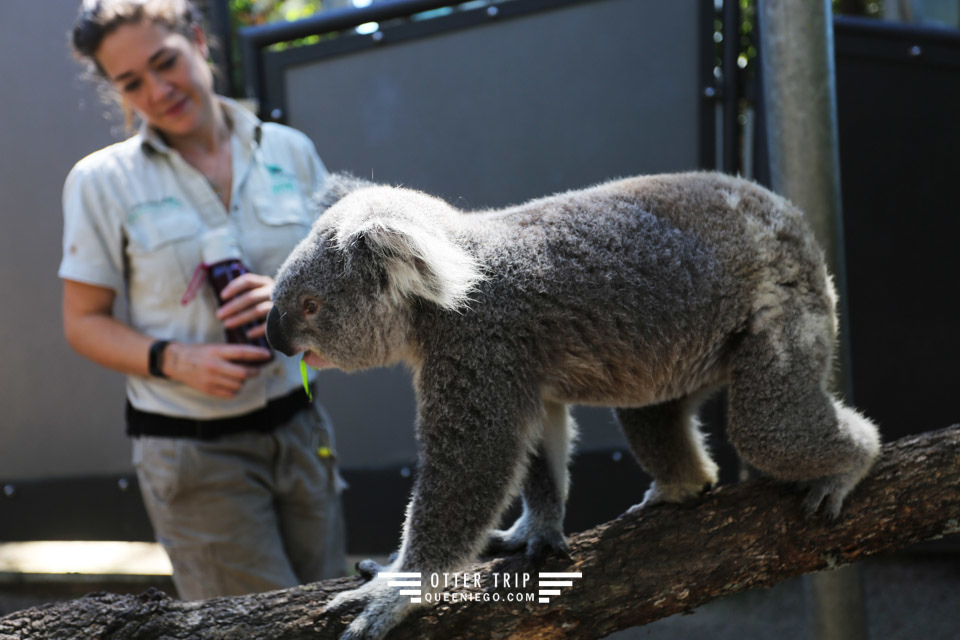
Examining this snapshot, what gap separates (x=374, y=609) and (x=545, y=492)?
46 cm

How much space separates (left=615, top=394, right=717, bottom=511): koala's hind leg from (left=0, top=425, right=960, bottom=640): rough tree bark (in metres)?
0.05

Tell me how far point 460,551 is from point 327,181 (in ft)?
2.94

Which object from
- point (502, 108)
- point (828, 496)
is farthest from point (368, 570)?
point (502, 108)

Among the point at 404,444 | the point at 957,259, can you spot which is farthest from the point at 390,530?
the point at 957,259

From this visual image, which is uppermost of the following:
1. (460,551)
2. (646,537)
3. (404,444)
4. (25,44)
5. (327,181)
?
(25,44)

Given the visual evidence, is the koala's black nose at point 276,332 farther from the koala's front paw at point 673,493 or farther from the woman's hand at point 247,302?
the koala's front paw at point 673,493

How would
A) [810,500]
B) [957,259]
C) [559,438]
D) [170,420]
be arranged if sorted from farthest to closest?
[957,259] → [170,420] → [559,438] → [810,500]

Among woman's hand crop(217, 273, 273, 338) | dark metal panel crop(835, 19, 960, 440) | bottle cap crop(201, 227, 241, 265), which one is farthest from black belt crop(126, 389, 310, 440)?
dark metal panel crop(835, 19, 960, 440)

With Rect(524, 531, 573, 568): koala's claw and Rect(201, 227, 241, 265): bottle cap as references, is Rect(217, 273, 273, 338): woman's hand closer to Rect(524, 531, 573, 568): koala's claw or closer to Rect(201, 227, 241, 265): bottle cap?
Rect(201, 227, 241, 265): bottle cap

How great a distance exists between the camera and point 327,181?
6.09 feet

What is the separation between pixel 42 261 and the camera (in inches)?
149

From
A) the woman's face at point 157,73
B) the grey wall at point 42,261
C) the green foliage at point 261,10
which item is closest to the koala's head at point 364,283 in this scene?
the woman's face at point 157,73

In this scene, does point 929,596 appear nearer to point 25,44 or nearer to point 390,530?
point 390,530

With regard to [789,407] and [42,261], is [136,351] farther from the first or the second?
[42,261]
